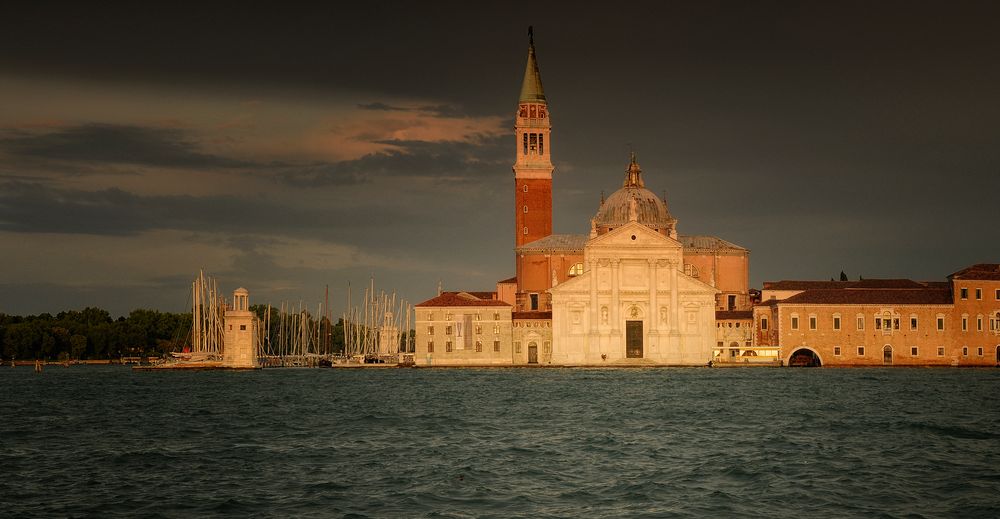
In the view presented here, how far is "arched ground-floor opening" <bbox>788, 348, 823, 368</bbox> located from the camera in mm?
82812

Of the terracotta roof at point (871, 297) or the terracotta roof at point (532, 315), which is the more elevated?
the terracotta roof at point (871, 297)

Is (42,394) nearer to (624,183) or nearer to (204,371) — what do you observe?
(204,371)

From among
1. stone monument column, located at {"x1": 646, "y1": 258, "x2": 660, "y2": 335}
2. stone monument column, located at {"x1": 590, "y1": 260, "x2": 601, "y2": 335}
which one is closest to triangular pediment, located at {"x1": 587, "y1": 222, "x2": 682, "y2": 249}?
stone monument column, located at {"x1": 646, "y1": 258, "x2": 660, "y2": 335}

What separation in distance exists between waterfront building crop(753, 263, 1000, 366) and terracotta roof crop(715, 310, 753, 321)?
4201 millimetres

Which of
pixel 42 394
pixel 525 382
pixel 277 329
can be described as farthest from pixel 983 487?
pixel 277 329

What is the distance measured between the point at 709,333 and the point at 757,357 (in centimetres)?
350

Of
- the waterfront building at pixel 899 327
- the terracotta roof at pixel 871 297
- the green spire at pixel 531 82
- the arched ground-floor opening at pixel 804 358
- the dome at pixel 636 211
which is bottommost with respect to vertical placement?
the arched ground-floor opening at pixel 804 358

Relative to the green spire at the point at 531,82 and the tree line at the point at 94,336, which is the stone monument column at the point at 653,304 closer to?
the green spire at the point at 531,82

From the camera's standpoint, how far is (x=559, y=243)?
90.5 metres

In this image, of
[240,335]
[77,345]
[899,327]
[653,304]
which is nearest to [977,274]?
[899,327]

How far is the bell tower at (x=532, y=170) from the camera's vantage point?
97.8 meters

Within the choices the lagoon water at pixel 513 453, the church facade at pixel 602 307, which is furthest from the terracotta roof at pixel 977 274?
the lagoon water at pixel 513 453

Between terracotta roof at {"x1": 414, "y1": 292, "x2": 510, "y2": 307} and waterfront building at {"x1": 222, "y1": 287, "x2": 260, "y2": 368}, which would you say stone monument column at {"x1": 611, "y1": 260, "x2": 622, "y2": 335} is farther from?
waterfront building at {"x1": 222, "y1": 287, "x2": 260, "y2": 368}

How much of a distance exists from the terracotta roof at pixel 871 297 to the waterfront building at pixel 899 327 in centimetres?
6
